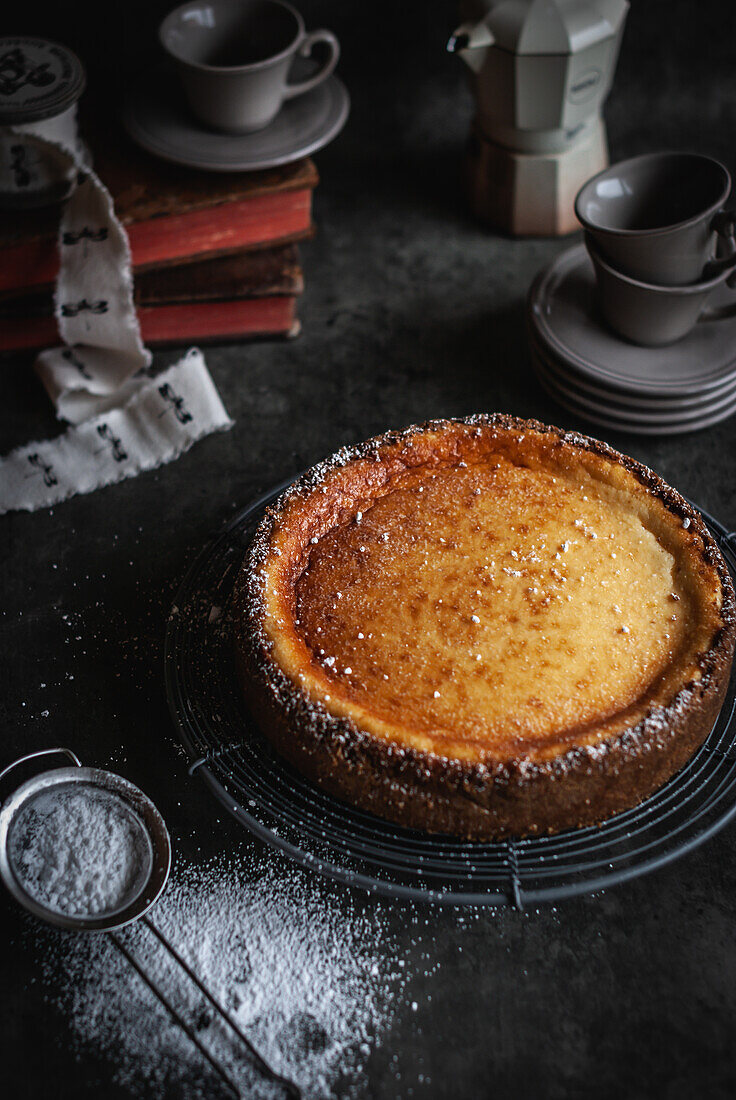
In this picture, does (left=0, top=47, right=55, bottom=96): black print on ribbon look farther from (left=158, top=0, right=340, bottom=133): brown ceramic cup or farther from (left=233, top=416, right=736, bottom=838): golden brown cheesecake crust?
(left=233, top=416, right=736, bottom=838): golden brown cheesecake crust

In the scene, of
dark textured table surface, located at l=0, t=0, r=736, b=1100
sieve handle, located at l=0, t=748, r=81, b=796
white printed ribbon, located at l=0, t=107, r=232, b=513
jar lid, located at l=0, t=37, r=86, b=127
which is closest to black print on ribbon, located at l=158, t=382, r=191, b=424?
white printed ribbon, located at l=0, t=107, r=232, b=513

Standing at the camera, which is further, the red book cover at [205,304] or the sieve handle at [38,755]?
the red book cover at [205,304]

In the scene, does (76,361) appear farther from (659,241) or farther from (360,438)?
(659,241)

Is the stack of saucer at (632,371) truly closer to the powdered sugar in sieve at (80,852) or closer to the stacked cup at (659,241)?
the stacked cup at (659,241)

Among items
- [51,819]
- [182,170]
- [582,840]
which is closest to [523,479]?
[582,840]

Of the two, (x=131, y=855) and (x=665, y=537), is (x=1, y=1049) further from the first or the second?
(x=665, y=537)

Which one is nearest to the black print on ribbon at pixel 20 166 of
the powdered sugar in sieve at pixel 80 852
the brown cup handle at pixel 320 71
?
the brown cup handle at pixel 320 71
